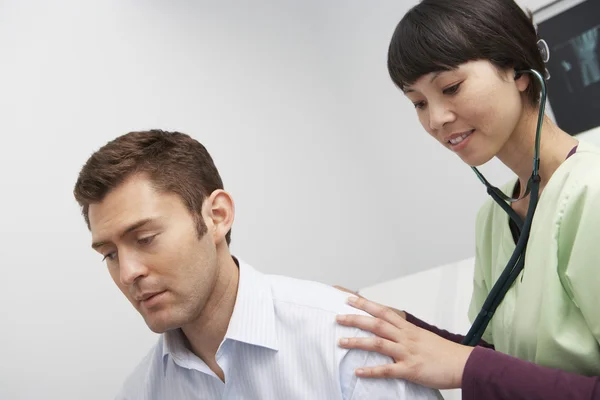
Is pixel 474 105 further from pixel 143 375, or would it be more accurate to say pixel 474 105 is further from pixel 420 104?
pixel 143 375

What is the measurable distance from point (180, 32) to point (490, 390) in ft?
5.87

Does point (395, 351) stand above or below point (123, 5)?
below

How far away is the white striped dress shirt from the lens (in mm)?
973

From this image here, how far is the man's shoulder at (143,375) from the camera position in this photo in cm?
118

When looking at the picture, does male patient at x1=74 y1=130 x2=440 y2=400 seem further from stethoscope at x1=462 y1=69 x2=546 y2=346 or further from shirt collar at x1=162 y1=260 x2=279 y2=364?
stethoscope at x1=462 y1=69 x2=546 y2=346

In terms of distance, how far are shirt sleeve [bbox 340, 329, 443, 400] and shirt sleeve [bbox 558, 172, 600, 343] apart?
0.28m

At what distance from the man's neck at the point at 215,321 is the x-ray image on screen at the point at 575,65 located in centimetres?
162

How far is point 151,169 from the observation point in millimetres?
1071

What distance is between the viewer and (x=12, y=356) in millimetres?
1587

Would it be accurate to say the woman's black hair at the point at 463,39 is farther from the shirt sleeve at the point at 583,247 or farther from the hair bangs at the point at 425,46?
the shirt sleeve at the point at 583,247

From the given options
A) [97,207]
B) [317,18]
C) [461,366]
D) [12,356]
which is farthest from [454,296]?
[317,18]

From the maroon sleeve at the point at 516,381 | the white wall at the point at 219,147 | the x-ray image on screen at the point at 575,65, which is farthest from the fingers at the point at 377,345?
the x-ray image on screen at the point at 575,65

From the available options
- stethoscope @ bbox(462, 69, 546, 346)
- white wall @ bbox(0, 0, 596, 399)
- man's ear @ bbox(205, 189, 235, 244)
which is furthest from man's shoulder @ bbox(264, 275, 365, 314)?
white wall @ bbox(0, 0, 596, 399)

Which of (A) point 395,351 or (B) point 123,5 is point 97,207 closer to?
(A) point 395,351
